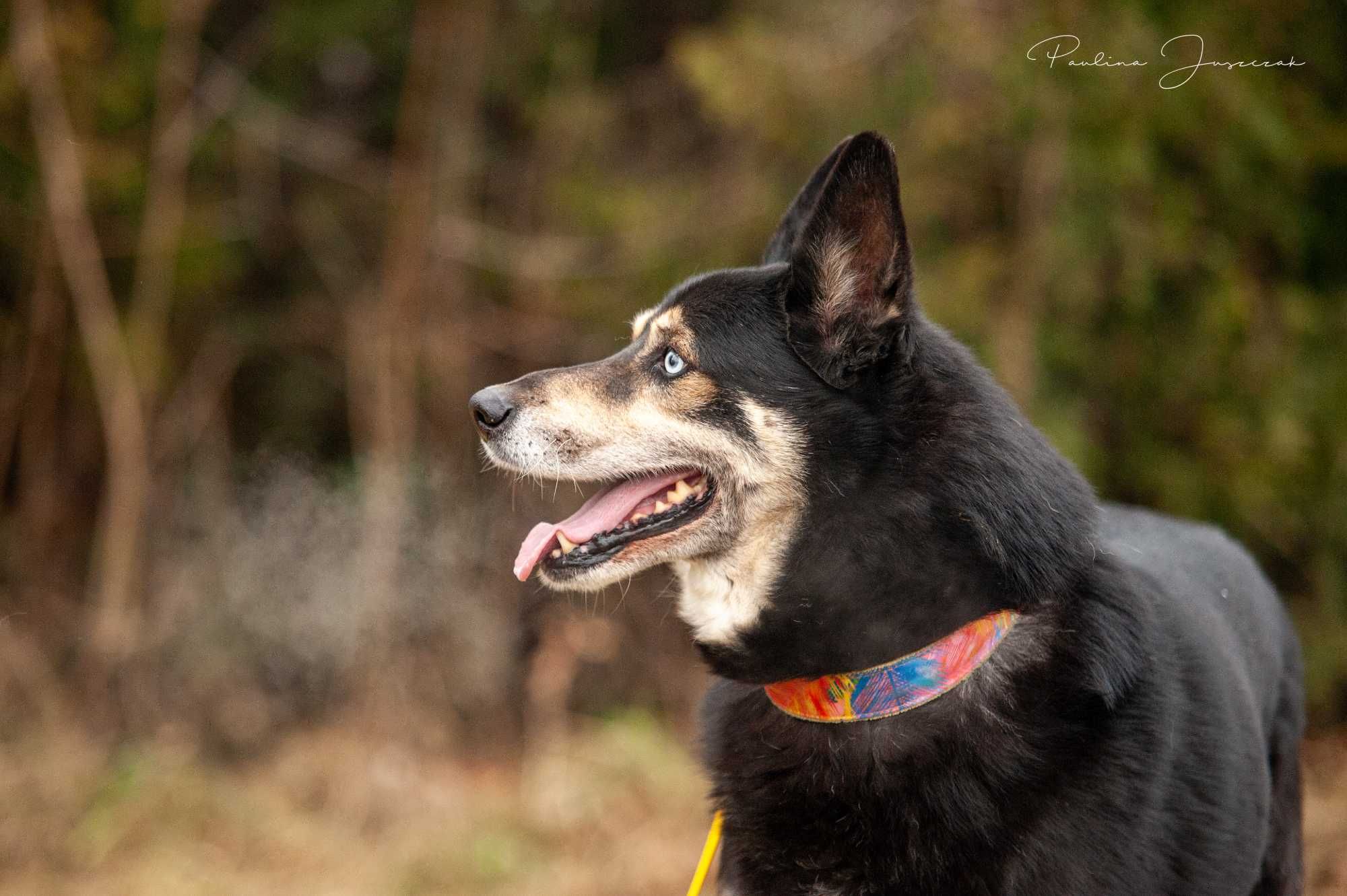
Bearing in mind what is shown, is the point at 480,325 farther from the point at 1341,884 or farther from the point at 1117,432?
the point at 1341,884

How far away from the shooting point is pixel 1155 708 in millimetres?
2324

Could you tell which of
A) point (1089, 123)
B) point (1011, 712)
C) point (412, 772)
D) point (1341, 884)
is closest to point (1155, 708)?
point (1011, 712)

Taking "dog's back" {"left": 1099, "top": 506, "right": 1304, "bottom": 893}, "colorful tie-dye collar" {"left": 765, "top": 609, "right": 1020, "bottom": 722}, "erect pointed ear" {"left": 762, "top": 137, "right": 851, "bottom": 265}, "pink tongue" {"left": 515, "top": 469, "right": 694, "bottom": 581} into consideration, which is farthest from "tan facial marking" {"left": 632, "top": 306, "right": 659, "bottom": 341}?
"dog's back" {"left": 1099, "top": 506, "right": 1304, "bottom": 893}

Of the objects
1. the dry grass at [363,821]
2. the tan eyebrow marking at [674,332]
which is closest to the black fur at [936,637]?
the tan eyebrow marking at [674,332]

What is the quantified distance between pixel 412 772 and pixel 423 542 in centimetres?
163

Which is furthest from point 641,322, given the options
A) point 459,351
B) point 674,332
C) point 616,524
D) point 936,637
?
point 459,351

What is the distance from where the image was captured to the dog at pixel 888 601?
2252 mm

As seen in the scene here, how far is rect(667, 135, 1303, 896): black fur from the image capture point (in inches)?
87.7

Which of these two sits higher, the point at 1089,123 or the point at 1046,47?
the point at 1046,47

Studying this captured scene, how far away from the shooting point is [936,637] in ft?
7.63

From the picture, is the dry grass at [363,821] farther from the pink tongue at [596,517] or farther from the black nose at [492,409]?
the black nose at [492,409]

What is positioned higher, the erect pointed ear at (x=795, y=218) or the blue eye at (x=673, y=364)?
the erect pointed ear at (x=795, y=218)

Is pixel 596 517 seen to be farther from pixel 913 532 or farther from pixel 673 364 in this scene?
pixel 913 532

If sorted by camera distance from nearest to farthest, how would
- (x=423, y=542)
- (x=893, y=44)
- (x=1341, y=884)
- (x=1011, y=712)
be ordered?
1. (x=1011, y=712)
2. (x=1341, y=884)
3. (x=893, y=44)
4. (x=423, y=542)
